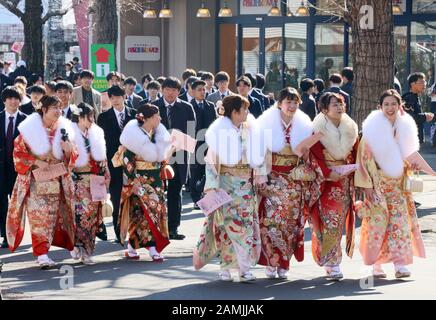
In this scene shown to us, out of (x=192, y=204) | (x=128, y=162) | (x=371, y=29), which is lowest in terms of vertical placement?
(x=192, y=204)

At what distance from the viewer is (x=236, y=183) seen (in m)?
9.67

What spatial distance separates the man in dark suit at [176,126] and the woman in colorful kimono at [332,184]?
9.87 feet

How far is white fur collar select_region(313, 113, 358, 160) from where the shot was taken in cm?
980

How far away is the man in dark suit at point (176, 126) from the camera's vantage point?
12.6 meters

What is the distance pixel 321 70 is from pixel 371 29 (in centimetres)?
1342

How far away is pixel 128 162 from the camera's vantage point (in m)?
11.0

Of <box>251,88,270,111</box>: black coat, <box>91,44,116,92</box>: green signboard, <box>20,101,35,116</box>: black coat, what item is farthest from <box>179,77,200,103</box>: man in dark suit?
<box>91,44,116,92</box>: green signboard

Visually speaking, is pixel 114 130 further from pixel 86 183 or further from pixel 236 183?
pixel 236 183

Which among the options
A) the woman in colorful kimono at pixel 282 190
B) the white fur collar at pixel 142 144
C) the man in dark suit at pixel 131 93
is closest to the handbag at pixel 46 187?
the white fur collar at pixel 142 144

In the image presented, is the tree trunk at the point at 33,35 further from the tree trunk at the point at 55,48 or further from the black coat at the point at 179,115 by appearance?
the black coat at the point at 179,115

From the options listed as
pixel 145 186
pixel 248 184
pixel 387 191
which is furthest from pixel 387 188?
pixel 145 186

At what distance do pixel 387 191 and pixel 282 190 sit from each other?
976 mm

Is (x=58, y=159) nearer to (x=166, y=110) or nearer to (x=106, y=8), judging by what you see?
(x=166, y=110)
